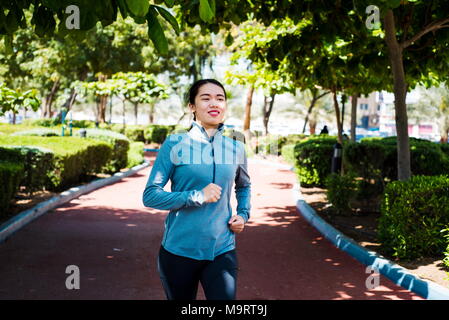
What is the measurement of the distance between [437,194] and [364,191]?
3.72 m

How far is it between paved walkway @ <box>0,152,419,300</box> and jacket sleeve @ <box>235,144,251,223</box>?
2.07 meters

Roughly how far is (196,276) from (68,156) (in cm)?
957

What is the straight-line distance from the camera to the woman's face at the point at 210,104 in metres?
3.13

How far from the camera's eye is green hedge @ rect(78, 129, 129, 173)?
17.2 meters

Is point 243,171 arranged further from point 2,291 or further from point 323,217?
point 323,217

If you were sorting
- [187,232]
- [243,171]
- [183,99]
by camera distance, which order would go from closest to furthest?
[187,232] → [243,171] → [183,99]

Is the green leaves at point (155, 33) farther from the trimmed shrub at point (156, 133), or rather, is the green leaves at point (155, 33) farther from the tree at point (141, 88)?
the trimmed shrub at point (156, 133)

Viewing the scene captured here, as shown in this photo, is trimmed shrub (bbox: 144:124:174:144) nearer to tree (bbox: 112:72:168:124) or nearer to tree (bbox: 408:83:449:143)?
tree (bbox: 112:72:168:124)

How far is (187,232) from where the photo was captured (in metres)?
3.01

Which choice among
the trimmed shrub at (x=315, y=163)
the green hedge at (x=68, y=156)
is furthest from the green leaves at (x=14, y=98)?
the trimmed shrub at (x=315, y=163)

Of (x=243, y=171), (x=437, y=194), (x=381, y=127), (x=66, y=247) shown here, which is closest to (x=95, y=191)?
(x=66, y=247)

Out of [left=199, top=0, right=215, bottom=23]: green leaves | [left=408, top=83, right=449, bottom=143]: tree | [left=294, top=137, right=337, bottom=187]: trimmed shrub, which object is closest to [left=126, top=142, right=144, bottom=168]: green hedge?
[left=294, top=137, right=337, bottom=187]: trimmed shrub

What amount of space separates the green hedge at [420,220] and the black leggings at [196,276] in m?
3.92

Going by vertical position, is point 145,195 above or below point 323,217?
above
